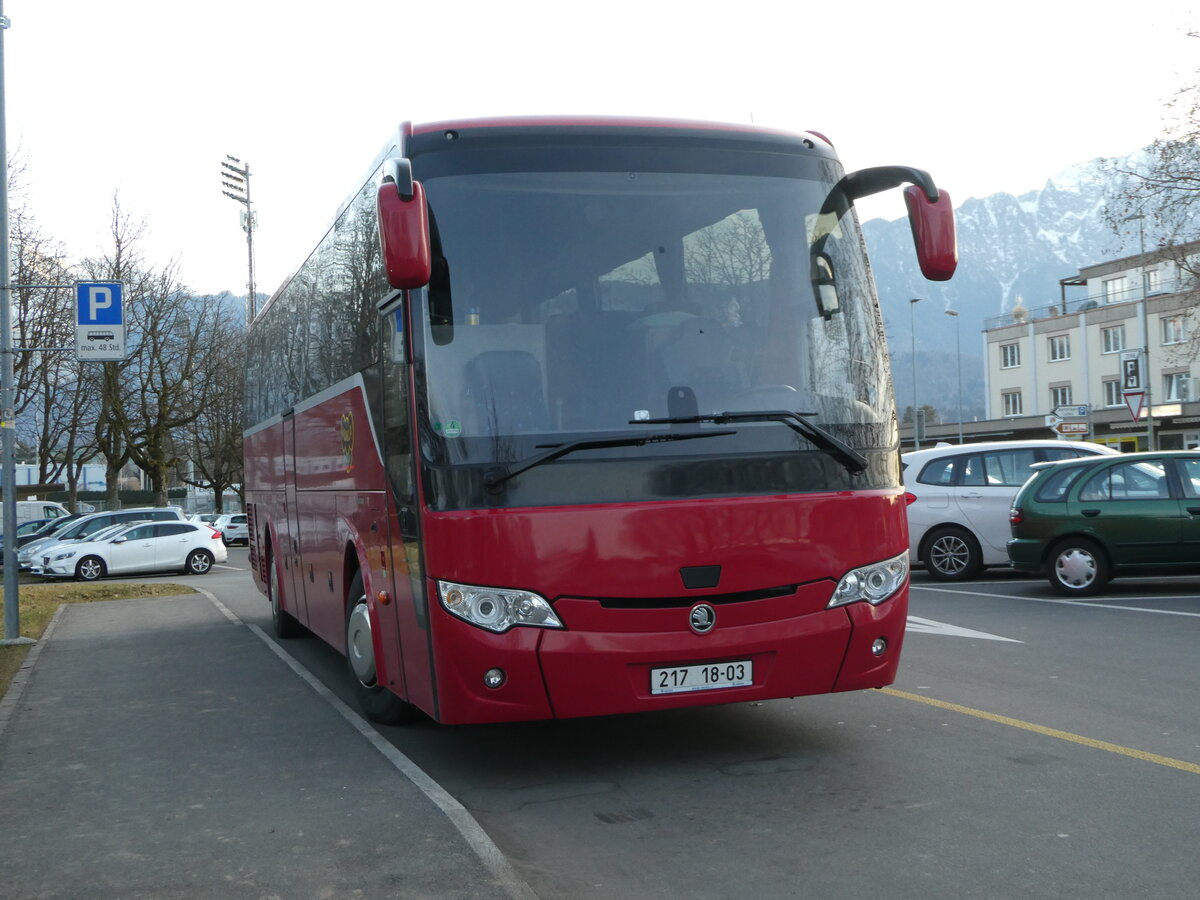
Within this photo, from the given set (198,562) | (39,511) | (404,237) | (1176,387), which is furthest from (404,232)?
(1176,387)

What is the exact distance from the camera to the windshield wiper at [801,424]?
618 centimetres

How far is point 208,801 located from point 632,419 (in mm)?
2676

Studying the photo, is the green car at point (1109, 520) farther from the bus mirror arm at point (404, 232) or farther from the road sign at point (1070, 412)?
the road sign at point (1070, 412)

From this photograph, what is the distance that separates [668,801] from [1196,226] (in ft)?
73.8

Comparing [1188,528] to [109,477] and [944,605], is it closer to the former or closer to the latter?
[944,605]

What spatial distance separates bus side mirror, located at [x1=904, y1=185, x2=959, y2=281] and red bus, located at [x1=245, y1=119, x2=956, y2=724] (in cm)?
1

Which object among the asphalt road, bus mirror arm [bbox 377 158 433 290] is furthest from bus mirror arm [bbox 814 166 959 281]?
the asphalt road

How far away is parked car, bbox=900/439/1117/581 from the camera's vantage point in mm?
16922

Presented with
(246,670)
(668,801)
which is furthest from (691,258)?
(246,670)

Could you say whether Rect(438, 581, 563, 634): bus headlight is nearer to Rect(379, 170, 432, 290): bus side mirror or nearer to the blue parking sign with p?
Rect(379, 170, 432, 290): bus side mirror

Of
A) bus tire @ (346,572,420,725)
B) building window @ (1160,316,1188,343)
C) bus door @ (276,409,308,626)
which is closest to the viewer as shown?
bus tire @ (346,572,420,725)

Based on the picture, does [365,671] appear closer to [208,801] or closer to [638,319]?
[208,801]

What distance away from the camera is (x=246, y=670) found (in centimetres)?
1098

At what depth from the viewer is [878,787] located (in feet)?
19.8
